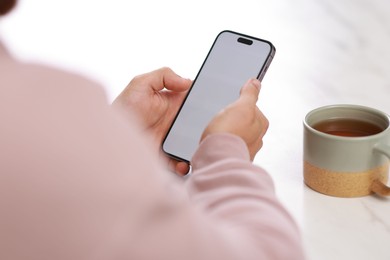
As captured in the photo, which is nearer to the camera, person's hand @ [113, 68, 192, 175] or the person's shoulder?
the person's shoulder

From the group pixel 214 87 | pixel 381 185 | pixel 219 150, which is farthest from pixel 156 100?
pixel 219 150

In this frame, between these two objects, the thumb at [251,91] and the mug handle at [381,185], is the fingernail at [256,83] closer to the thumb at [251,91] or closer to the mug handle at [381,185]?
the thumb at [251,91]

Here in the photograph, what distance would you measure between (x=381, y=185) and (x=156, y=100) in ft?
0.98

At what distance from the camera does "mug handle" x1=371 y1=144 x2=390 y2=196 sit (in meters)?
0.97

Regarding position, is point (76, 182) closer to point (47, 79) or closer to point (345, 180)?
point (47, 79)

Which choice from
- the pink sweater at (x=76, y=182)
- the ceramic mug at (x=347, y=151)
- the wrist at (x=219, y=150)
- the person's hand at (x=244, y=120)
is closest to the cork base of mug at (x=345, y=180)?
the ceramic mug at (x=347, y=151)

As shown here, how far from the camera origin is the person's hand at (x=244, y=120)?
2.44 ft

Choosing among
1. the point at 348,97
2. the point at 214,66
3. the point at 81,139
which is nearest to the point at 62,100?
the point at 81,139

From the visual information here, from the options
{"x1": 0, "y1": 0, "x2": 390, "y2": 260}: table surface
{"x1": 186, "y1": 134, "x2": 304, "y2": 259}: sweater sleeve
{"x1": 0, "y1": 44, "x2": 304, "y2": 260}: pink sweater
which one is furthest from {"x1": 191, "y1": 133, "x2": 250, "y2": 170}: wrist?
{"x1": 0, "y1": 0, "x2": 390, "y2": 260}: table surface

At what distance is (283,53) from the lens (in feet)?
4.59

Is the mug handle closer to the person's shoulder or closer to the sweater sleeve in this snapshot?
the sweater sleeve

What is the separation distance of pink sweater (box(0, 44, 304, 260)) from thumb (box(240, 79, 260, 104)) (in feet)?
1.18

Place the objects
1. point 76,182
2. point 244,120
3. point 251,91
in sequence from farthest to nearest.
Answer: point 251,91 → point 244,120 → point 76,182

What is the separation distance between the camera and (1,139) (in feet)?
1.55
